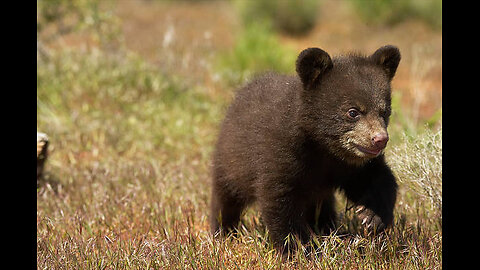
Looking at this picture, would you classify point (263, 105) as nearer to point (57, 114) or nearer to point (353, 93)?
point (353, 93)

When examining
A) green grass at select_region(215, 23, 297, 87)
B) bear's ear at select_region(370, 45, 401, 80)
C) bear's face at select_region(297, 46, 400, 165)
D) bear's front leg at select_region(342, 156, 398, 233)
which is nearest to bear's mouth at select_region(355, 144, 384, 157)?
bear's face at select_region(297, 46, 400, 165)

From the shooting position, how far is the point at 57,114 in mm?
8875

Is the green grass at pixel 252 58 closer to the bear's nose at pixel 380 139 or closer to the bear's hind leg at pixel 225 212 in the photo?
the bear's hind leg at pixel 225 212

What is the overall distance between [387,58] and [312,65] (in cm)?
67

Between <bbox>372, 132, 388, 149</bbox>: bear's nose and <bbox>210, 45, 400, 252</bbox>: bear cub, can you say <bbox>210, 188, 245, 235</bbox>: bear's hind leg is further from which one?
<bbox>372, 132, 388, 149</bbox>: bear's nose

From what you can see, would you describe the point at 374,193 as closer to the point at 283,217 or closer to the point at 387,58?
the point at 283,217

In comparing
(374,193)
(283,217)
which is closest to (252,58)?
(374,193)

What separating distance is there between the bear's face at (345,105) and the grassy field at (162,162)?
72cm

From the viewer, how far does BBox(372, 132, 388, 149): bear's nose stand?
4082 millimetres

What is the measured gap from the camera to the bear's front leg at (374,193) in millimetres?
4555

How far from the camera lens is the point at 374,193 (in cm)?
462

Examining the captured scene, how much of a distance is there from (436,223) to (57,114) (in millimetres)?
5857

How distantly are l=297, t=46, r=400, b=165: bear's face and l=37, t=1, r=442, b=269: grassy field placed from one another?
2.36 feet

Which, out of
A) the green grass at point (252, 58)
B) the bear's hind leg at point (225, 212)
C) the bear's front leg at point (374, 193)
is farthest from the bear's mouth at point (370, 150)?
the green grass at point (252, 58)
